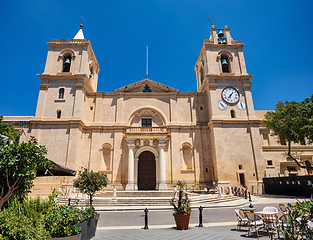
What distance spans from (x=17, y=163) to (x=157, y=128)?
2145 cm

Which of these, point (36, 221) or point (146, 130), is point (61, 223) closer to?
point (36, 221)

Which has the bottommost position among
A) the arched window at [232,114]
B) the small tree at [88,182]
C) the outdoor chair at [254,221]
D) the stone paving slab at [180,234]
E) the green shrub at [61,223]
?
the stone paving slab at [180,234]

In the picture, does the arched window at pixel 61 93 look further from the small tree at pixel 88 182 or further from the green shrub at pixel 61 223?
the green shrub at pixel 61 223

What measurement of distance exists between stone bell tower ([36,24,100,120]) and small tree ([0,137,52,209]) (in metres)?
20.6

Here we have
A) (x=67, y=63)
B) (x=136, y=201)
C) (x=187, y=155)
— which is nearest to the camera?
(x=136, y=201)

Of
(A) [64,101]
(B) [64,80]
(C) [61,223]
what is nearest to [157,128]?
(A) [64,101]

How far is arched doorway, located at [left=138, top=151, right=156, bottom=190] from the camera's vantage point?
85.4ft

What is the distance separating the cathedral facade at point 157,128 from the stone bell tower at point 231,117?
4.6 inches

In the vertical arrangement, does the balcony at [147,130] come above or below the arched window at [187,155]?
above

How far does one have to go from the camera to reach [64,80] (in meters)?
27.7

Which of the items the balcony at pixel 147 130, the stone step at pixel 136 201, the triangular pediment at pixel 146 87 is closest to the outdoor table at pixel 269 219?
the stone step at pixel 136 201

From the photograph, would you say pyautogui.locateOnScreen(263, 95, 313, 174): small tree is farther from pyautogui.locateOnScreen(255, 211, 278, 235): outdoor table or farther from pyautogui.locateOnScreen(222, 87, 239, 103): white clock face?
pyautogui.locateOnScreen(255, 211, 278, 235): outdoor table

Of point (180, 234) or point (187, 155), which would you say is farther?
point (187, 155)

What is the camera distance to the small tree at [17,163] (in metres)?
5.63
